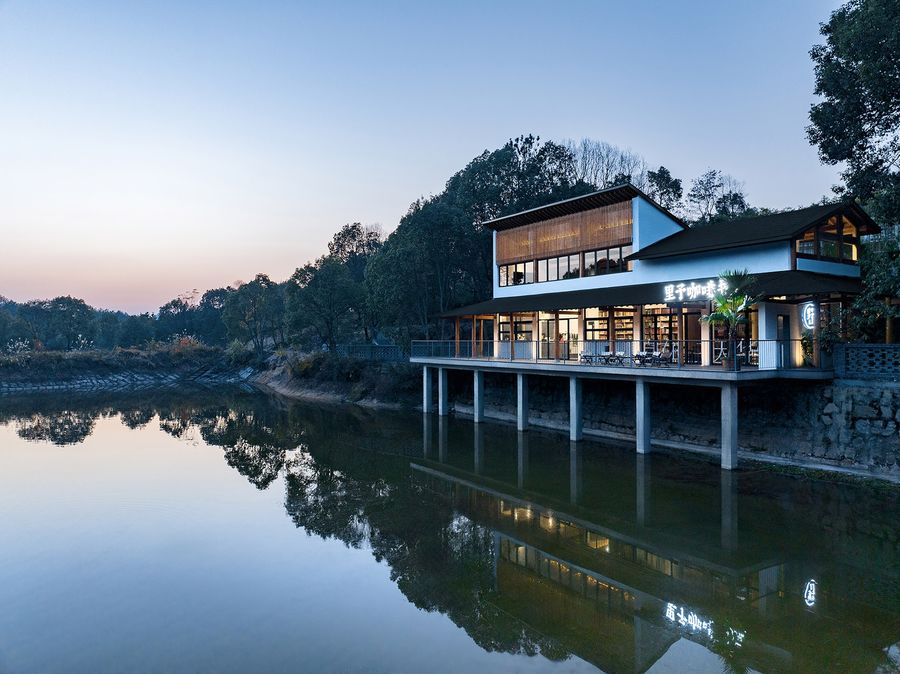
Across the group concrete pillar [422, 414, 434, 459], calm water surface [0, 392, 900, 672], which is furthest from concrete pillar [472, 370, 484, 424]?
calm water surface [0, 392, 900, 672]

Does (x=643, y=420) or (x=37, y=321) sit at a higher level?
(x=37, y=321)

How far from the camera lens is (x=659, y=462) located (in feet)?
63.7

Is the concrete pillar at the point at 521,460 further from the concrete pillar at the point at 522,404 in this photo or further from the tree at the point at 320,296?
the tree at the point at 320,296

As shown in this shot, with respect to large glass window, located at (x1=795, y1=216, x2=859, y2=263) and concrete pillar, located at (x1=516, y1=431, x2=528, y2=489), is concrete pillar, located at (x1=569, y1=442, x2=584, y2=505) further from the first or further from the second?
large glass window, located at (x1=795, y1=216, x2=859, y2=263)

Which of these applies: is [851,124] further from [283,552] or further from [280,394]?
[280,394]

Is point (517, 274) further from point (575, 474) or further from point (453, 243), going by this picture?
point (575, 474)

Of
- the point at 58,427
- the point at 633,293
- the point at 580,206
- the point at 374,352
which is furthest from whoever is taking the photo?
the point at 374,352

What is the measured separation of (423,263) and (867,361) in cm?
2809

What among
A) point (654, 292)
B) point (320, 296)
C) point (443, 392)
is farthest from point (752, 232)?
point (320, 296)

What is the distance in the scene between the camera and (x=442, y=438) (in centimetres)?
2595

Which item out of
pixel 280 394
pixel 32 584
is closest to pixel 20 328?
pixel 280 394

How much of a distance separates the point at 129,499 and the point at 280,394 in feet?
109

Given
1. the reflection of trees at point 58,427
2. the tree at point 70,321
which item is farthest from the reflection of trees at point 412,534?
the tree at point 70,321

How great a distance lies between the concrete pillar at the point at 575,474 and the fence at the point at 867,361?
8789 mm
